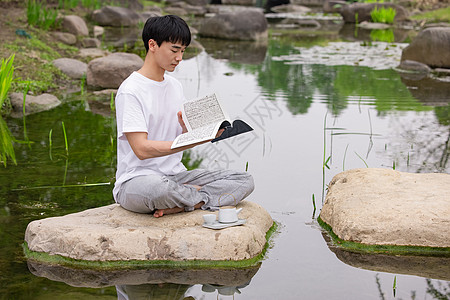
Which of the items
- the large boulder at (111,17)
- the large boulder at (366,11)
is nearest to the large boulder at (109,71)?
the large boulder at (111,17)

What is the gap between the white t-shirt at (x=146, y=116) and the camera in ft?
13.3

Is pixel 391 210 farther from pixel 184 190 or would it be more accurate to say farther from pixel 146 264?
pixel 146 264

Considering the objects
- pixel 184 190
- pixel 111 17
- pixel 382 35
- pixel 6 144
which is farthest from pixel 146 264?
pixel 382 35

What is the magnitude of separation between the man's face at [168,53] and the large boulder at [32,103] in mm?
4087

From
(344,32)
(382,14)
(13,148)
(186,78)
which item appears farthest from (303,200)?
(382,14)

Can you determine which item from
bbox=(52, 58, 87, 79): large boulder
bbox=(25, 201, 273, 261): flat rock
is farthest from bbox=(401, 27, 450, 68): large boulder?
bbox=(25, 201, 273, 261): flat rock

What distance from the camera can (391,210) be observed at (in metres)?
4.35

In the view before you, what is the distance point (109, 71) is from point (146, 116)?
540 centimetres

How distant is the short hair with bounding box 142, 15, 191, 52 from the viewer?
13.1 ft

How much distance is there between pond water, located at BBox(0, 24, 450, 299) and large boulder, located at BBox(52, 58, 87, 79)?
1285 mm

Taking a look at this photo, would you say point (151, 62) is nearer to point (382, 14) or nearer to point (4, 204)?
point (4, 204)

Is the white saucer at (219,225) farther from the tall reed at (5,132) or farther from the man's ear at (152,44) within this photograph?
the tall reed at (5,132)

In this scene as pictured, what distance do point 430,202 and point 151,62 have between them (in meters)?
2.00

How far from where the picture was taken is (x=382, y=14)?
64.9ft
